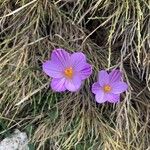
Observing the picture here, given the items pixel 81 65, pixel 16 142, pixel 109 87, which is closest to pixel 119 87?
pixel 109 87

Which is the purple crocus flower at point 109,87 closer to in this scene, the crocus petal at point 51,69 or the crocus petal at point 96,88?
the crocus petal at point 96,88

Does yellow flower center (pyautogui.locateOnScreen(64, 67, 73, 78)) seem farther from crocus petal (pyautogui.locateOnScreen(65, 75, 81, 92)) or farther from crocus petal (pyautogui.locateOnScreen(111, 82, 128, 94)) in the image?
crocus petal (pyautogui.locateOnScreen(111, 82, 128, 94))

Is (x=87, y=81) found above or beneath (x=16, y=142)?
above

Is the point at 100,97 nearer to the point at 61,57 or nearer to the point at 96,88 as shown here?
the point at 96,88

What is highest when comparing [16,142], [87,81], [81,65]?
[81,65]

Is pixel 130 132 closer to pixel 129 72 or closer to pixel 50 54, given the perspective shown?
pixel 129 72

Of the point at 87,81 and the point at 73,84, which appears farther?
the point at 87,81

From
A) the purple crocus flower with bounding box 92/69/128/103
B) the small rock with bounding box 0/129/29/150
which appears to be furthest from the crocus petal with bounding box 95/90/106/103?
the small rock with bounding box 0/129/29/150
